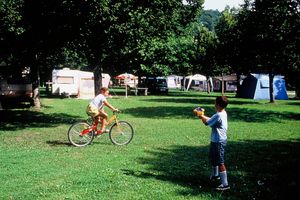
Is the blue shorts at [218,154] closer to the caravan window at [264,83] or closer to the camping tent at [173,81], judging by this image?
the caravan window at [264,83]

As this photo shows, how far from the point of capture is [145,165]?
975 centimetres

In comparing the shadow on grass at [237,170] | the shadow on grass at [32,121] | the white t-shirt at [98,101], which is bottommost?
the shadow on grass at [237,170]

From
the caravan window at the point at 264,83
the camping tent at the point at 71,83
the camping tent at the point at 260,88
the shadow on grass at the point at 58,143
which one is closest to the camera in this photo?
A: the shadow on grass at the point at 58,143

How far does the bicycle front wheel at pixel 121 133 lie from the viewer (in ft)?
41.7

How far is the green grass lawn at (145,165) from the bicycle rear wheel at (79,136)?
35cm

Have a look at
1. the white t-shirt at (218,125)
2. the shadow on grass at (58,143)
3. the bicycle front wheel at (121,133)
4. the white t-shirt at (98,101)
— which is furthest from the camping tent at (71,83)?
the white t-shirt at (218,125)

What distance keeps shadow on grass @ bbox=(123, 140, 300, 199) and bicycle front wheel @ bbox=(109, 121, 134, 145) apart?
143cm

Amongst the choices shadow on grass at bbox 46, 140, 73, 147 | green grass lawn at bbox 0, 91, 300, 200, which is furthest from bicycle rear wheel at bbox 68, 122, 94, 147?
shadow on grass at bbox 46, 140, 73, 147

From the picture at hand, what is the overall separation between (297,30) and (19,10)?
18213 millimetres

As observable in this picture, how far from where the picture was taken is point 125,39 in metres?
16.8

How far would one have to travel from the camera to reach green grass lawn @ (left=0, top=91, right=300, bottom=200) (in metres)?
7.43

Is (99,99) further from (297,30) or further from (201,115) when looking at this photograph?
(297,30)

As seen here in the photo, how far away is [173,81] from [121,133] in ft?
265

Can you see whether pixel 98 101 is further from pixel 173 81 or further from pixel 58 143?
pixel 173 81
